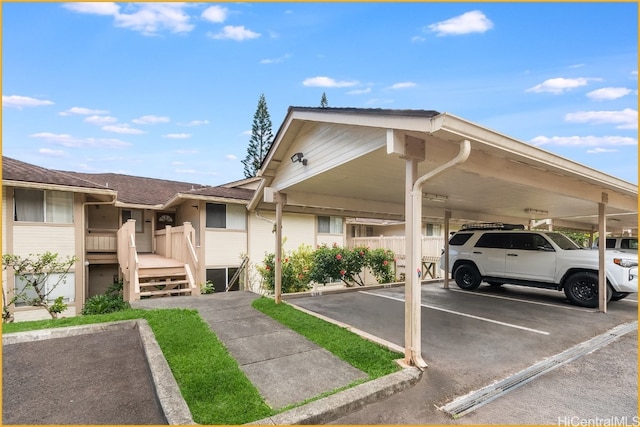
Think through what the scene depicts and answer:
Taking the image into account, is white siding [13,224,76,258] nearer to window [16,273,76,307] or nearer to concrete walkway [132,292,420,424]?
window [16,273,76,307]

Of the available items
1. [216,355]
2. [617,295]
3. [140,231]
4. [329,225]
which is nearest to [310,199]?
[216,355]

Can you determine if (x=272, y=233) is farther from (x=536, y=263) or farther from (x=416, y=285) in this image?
(x=416, y=285)

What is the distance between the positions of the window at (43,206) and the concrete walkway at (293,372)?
8184 millimetres

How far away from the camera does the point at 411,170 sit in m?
4.33

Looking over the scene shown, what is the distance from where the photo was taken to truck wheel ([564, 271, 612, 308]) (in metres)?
7.90

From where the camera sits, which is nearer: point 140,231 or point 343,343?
point 343,343

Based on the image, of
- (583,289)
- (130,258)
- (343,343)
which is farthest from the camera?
(130,258)

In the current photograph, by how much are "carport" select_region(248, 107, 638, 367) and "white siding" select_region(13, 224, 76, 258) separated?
271 inches

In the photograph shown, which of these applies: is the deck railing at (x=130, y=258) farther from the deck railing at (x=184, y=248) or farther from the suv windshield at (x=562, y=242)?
the suv windshield at (x=562, y=242)

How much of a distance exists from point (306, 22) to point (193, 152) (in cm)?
3050

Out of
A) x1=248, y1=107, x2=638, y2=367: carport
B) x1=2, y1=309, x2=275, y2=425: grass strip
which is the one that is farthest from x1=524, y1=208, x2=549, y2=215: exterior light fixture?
x1=2, y1=309, x2=275, y2=425: grass strip

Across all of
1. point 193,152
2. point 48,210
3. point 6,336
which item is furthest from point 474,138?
point 193,152

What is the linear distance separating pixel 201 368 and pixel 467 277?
361 inches

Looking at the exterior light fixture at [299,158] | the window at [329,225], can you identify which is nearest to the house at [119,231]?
the window at [329,225]
